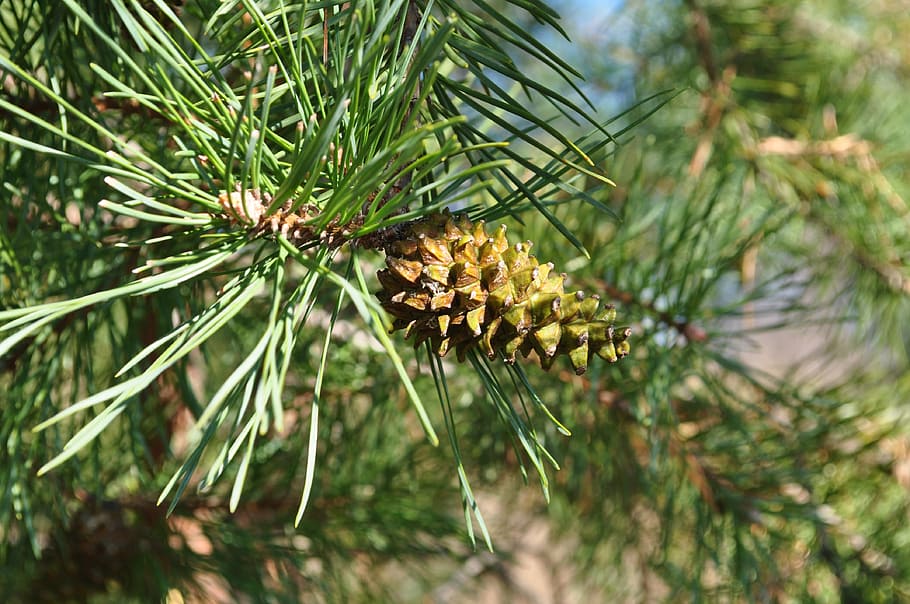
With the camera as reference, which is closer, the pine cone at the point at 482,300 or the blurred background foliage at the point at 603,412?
the pine cone at the point at 482,300

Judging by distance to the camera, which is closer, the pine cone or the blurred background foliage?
the pine cone

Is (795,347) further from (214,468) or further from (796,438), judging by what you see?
(214,468)

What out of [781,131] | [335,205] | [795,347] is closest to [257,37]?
[335,205]

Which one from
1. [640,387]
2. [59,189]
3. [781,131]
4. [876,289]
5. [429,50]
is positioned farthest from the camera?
[781,131]

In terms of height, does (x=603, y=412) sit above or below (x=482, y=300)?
below
